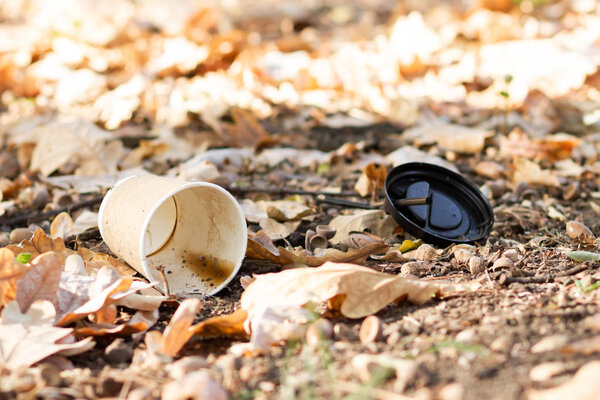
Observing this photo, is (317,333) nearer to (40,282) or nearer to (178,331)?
(178,331)

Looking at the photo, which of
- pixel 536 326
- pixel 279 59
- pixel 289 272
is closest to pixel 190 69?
pixel 279 59

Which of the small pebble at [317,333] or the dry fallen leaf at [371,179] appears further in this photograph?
the dry fallen leaf at [371,179]

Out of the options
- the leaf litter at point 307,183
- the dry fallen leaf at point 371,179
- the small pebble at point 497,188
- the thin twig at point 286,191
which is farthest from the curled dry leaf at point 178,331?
the small pebble at point 497,188

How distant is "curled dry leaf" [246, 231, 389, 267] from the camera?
1.98m

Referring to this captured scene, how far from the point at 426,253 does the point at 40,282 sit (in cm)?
115

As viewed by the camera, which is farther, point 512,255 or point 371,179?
point 371,179

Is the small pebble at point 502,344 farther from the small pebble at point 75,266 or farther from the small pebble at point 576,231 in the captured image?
the small pebble at point 75,266

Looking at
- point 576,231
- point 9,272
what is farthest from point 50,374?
point 576,231

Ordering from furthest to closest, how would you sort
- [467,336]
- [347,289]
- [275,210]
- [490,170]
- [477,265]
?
[490,170], [275,210], [477,265], [347,289], [467,336]

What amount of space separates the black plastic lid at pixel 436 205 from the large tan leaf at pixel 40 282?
115 cm

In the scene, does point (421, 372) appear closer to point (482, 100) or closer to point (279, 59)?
point (482, 100)

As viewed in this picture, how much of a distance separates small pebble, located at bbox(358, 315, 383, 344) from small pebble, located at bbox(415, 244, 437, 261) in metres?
0.57

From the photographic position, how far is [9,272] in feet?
5.17

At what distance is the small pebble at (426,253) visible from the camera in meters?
1.99
